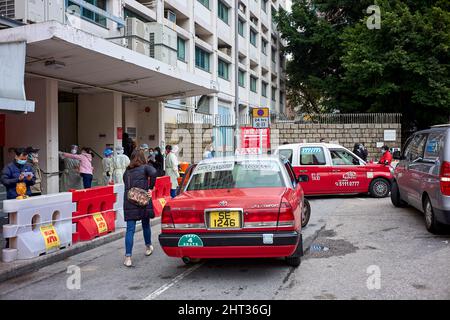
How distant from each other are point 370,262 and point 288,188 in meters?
1.52

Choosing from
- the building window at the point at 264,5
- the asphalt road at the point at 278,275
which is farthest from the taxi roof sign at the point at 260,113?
the building window at the point at 264,5

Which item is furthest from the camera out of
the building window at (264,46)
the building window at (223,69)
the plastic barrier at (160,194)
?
the building window at (264,46)

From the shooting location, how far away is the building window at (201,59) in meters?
25.9

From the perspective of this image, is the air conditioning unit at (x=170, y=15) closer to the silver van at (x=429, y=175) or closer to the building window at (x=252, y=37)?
the building window at (x=252, y=37)

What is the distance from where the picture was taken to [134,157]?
268 inches

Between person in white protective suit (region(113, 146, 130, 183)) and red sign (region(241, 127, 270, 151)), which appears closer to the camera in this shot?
person in white protective suit (region(113, 146, 130, 183))

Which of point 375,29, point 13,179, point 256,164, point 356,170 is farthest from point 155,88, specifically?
point 375,29

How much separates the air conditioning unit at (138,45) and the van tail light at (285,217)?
9.74 metres

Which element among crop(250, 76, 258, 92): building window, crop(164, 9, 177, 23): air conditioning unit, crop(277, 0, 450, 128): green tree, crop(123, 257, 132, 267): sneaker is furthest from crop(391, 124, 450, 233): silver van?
crop(250, 76, 258, 92): building window

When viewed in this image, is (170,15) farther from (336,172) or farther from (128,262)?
(128,262)

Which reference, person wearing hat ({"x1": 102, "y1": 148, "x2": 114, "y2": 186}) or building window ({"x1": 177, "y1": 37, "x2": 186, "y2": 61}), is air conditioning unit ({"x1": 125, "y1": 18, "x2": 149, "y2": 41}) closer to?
person wearing hat ({"x1": 102, "y1": 148, "x2": 114, "y2": 186})

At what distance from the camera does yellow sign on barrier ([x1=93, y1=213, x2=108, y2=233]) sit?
27.8 feet

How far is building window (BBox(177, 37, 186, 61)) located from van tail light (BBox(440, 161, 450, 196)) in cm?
1764

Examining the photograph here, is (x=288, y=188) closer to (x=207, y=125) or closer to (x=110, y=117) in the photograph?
(x=110, y=117)
